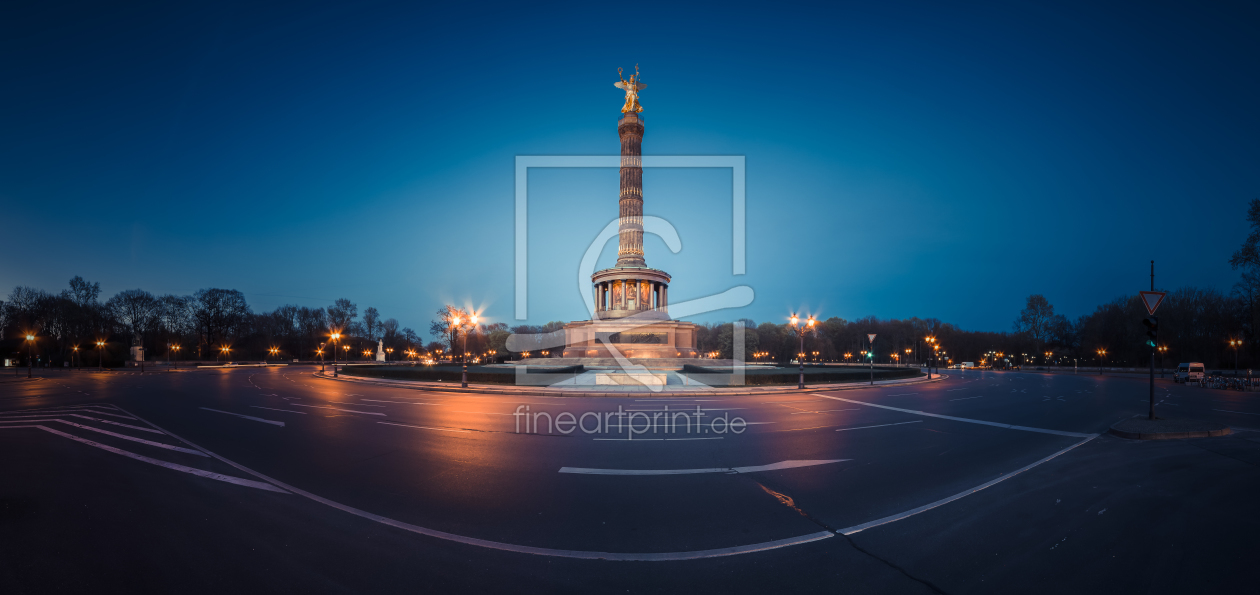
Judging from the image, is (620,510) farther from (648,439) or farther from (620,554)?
(648,439)

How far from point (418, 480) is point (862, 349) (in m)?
135

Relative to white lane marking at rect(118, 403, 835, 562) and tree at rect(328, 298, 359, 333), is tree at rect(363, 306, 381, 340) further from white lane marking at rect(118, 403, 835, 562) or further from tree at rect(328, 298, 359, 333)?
white lane marking at rect(118, 403, 835, 562)

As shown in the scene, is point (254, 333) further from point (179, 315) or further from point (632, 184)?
point (632, 184)

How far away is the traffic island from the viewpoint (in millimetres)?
11711

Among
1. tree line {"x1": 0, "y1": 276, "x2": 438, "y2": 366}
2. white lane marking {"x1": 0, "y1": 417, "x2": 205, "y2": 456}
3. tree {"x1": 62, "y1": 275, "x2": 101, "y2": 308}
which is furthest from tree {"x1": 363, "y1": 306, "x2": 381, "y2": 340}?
white lane marking {"x1": 0, "y1": 417, "x2": 205, "y2": 456}

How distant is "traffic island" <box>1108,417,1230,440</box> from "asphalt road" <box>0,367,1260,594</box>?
1.74 feet

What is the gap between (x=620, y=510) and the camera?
6566mm

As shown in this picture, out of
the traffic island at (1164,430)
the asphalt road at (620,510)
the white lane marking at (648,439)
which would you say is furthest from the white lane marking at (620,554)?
the traffic island at (1164,430)

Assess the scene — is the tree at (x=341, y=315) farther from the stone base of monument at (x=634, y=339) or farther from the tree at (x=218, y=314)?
the stone base of monument at (x=634, y=339)

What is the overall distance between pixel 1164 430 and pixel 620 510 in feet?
47.7

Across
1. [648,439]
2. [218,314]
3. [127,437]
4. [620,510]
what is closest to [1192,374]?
[648,439]

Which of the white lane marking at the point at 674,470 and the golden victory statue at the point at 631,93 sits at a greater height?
the golden victory statue at the point at 631,93

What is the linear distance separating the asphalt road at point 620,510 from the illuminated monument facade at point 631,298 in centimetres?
4237

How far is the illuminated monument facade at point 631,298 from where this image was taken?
55969 millimetres
